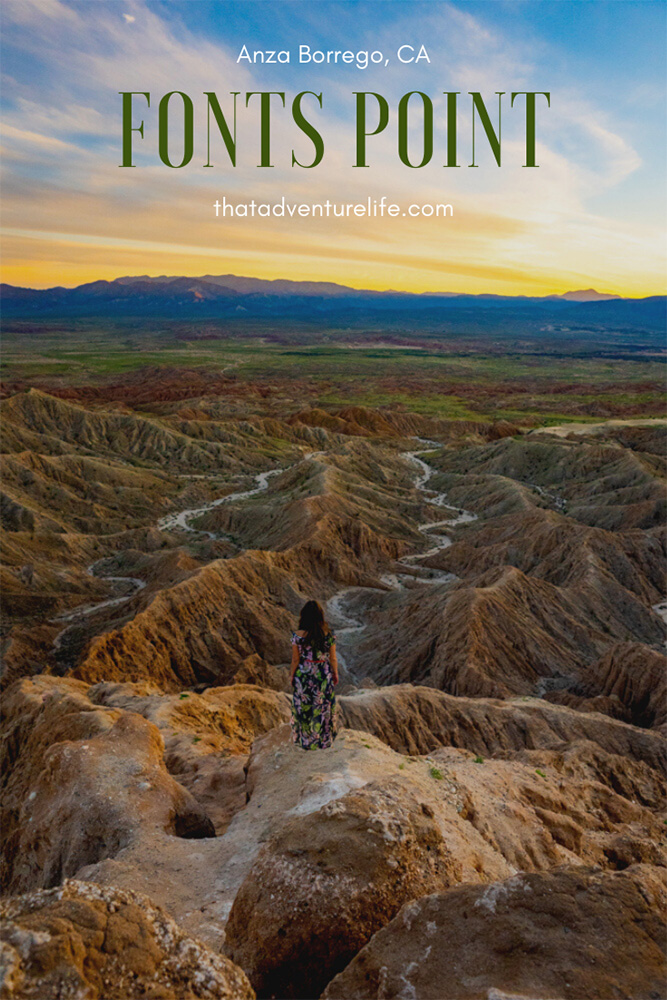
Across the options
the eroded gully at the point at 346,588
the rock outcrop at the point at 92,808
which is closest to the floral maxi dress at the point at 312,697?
the rock outcrop at the point at 92,808

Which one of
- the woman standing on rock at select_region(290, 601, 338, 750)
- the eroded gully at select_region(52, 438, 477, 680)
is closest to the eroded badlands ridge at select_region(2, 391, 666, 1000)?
the eroded gully at select_region(52, 438, 477, 680)

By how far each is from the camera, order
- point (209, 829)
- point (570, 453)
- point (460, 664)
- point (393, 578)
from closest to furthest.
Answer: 1. point (209, 829)
2. point (460, 664)
3. point (393, 578)
4. point (570, 453)

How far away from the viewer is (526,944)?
5.91m

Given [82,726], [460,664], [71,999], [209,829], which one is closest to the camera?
[71,999]

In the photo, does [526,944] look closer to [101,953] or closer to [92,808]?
[101,953]

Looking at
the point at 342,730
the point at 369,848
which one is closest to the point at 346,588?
the point at 342,730

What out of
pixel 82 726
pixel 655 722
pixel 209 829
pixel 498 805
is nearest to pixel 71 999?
pixel 209 829

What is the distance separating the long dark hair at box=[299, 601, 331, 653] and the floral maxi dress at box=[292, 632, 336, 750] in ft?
0.31

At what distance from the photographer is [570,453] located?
273ft

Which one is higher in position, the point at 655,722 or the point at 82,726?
the point at 82,726

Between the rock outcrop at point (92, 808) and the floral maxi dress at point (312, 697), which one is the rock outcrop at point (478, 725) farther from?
the floral maxi dress at point (312, 697)

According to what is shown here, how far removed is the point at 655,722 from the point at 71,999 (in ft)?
102

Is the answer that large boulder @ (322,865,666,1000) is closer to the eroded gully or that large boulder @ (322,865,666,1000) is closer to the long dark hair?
the long dark hair

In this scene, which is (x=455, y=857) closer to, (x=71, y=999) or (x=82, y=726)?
(x=71, y=999)
